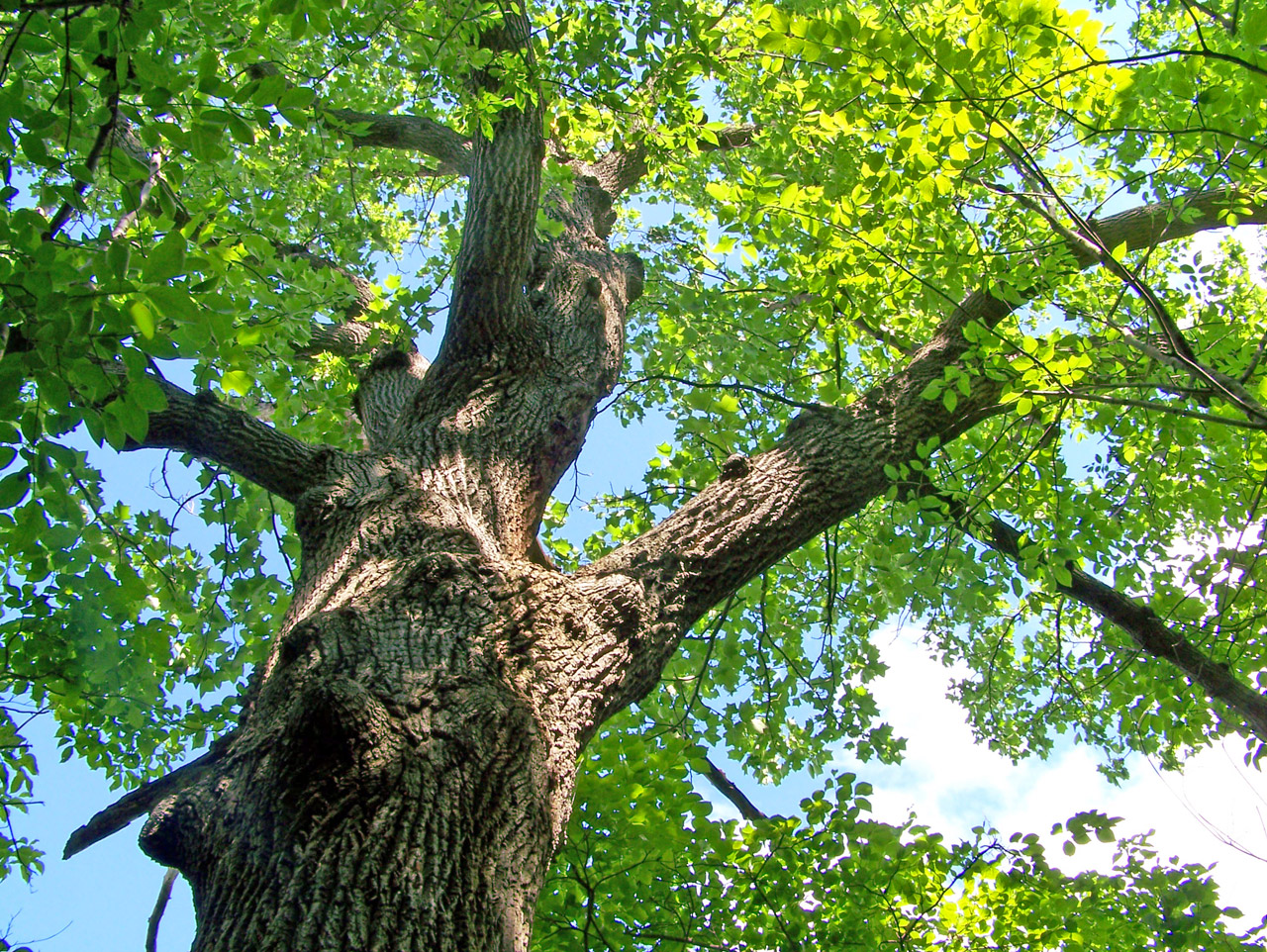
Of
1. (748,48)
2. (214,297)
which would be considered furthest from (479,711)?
(748,48)

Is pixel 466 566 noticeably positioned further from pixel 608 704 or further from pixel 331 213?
pixel 331 213

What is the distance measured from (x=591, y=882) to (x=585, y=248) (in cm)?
352

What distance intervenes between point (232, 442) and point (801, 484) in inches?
87.0

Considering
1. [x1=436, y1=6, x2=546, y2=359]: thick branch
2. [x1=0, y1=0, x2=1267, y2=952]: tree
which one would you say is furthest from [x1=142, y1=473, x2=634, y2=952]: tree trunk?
[x1=436, y1=6, x2=546, y2=359]: thick branch

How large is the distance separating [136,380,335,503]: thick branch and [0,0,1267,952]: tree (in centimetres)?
2

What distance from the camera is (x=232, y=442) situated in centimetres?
289

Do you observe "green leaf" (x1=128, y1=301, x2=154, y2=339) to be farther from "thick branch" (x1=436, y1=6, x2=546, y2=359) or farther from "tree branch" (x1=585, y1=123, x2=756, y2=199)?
"tree branch" (x1=585, y1=123, x2=756, y2=199)

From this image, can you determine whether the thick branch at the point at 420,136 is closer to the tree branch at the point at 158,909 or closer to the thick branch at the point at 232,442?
the thick branch at the point at 232,442

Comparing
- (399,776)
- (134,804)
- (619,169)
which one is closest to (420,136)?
(619,169)

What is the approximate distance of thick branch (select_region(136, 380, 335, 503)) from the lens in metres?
2.88

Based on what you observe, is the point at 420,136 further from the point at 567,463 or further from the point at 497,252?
the point at 567,463

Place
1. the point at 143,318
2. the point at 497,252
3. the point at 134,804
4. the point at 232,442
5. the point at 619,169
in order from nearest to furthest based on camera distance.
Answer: the point at 143,318 → the point at 134,804 → the point at 232,442 → the point at 497,252 → the point at 619,169

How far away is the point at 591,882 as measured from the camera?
2705mm

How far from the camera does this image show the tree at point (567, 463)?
1707 millimetres
